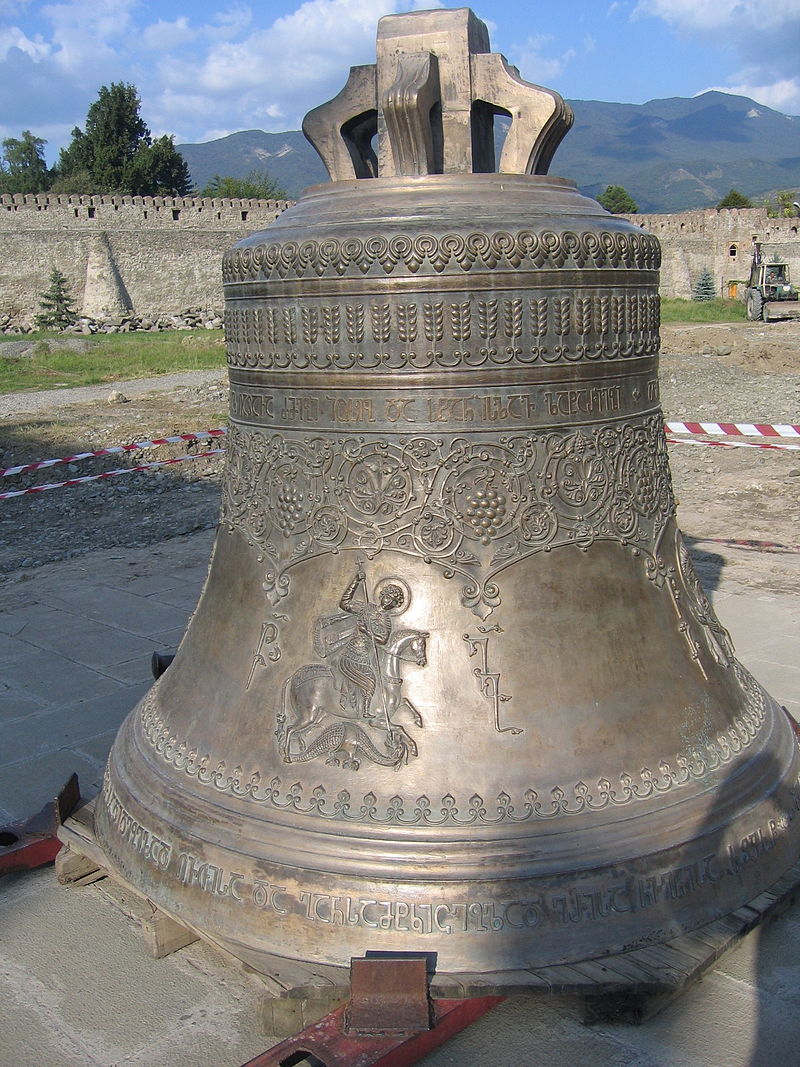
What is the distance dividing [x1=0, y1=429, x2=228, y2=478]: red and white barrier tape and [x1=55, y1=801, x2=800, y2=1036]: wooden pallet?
789 cm

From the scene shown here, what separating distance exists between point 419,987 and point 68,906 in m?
1.12

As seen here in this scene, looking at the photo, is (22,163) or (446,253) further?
(22,163)

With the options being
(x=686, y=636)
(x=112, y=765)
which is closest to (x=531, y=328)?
(x=686, y=636)

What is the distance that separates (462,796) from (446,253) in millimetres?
1162

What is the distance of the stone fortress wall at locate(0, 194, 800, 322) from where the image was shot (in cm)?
3491

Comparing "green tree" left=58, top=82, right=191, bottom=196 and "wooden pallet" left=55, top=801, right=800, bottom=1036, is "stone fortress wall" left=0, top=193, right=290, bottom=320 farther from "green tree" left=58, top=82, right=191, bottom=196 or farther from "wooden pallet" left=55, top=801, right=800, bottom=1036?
"wooden pallet" left=55, top=801, right=800, bottom=1036

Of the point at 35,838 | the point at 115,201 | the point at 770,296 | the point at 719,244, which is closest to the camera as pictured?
the point at 35,838

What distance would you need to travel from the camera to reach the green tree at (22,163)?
208ft

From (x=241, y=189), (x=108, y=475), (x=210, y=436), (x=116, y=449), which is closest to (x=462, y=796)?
(x=108, y=475)

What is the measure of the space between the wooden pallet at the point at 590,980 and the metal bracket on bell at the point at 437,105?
1748 millimetres

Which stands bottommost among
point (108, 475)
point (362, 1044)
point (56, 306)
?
point (108, 475)

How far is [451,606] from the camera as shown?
2260mm

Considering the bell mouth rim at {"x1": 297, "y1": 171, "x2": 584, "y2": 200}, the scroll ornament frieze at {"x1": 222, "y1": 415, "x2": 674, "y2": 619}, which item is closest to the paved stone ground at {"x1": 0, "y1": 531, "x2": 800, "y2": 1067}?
the scroll ornament frieze at {"x1": 222, "y1": 415, "x2": 674, "y2": 619}

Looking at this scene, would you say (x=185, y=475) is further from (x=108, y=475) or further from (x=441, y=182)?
(x=441, y=182)
